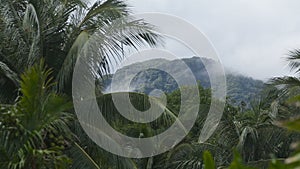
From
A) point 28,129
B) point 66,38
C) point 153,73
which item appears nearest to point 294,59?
point 153,73

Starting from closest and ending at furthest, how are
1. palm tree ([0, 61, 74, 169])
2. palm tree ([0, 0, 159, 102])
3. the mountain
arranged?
palm tree ([0, 61, 74, 169]) → palm tree ([0, 0, 159, 102]) → the mountain

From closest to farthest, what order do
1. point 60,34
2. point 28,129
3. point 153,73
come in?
point 28,129 → point 60,34 → point 153,73

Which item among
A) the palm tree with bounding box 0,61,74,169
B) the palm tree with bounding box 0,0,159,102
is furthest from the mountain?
the palm tree with bounding box 0,61,74,169

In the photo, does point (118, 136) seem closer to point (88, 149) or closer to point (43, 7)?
point (88, 149)

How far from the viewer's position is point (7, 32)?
819cm

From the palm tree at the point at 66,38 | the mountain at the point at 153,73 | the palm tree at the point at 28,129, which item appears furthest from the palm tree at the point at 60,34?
the palm tree at the point at 28,129

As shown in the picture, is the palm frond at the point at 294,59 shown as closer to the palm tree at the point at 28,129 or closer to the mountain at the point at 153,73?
the mountain at the point at 153,73

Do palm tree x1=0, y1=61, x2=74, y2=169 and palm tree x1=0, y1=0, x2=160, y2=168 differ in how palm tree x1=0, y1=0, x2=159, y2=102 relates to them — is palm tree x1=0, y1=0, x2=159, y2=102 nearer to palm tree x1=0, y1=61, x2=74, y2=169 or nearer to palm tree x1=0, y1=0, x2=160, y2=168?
palm tree x1=0, y1=0, x2=160, y2=168

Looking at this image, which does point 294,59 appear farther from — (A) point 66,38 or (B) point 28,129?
(B) point 28,129

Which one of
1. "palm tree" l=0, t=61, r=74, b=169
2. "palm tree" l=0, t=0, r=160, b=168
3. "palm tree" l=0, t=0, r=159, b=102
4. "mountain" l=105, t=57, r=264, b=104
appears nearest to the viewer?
"palm tree" l=0, t=61, r=74, b=169

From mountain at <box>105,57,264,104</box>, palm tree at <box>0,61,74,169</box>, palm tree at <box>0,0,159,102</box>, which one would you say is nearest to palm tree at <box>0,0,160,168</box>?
palm tree at <box>0,0,159,102</box>

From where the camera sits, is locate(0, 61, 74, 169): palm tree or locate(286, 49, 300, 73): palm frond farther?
locate(286, 49, 300, 73): palm frond

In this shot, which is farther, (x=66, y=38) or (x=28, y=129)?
(x=66, y=38)

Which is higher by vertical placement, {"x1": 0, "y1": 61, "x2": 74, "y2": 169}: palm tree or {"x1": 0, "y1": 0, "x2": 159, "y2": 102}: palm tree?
{"x1": 0, "y1": 0, "x2": 159, "y2": 102}: palm tree
